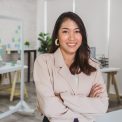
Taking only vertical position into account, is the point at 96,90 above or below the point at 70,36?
below

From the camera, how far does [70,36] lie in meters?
1.46

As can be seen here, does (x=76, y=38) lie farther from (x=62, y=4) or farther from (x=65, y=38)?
(x=62, y=4)

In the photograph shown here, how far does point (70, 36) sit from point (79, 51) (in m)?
0.13

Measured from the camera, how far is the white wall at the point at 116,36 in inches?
234

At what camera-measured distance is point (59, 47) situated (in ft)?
5.11

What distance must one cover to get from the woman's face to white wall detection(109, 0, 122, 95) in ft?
15.3

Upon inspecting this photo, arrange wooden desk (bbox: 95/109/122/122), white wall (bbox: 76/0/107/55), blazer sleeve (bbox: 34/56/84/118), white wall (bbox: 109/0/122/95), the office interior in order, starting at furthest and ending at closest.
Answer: white wall (bbox: 76/0/107/55), white wall (bbox: 109/0/122/95), the office interior, wooden desk (bbox: 95/109/122/122), blazer sleeve (bbox: 34/56/84/118)

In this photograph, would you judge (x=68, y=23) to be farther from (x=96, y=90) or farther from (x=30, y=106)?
(x=30, y=106)

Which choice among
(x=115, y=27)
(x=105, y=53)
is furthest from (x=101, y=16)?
(x=105, y=53)

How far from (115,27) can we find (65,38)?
15.7 feet

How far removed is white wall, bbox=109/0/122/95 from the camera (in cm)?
594

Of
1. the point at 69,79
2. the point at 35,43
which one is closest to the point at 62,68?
the point at 69,79

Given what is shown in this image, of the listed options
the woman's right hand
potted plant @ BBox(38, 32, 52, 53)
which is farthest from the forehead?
potted plant @ BBox(38, 32, 52, 53)

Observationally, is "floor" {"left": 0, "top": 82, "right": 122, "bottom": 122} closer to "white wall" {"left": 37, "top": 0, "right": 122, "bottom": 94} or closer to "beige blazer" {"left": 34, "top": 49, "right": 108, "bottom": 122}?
"white wall" {"left": 37, "top": 0, "right": 122, "bottom": 94}
